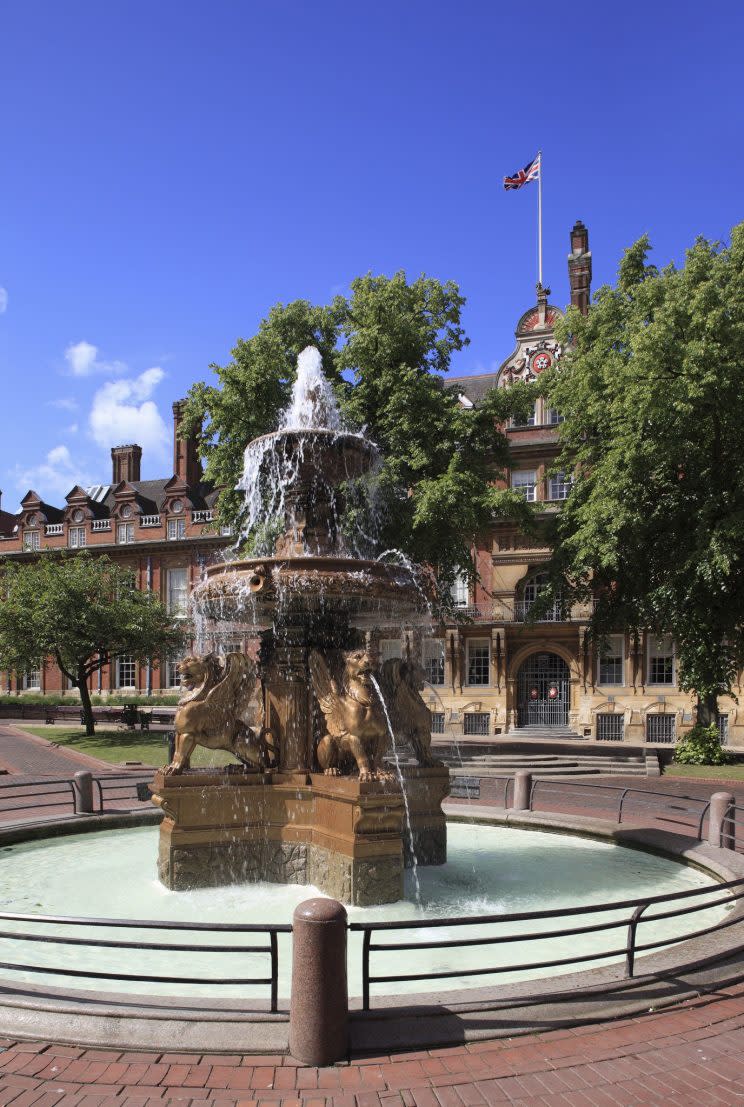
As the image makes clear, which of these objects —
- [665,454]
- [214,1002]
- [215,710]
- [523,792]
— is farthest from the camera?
[665,454]

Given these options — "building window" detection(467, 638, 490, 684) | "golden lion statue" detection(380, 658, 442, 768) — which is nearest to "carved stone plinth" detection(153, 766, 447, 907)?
"golden lion statue" detection(380, 658, 442, 768)

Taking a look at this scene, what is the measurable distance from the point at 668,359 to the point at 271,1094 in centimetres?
1964

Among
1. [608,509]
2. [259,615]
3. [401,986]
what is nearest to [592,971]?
[401,986]

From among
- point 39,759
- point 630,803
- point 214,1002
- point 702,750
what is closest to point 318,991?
point 214,1002

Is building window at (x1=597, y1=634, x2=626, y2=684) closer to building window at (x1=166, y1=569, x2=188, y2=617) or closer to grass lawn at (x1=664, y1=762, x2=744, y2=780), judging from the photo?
grass lawn at (x1=664, y1=762, x2=744, y2=780)

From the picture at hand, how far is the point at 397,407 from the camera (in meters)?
24.0

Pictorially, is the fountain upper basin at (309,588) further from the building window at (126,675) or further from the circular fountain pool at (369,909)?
the building window at (126,675)

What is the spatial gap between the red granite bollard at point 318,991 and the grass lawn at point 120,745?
1666cm

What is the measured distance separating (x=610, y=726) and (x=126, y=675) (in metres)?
28.1

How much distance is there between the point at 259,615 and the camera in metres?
10.6

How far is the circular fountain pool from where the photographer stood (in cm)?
691

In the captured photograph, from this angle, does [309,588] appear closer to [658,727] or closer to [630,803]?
[630,803]

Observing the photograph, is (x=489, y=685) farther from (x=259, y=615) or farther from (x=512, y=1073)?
(x=512, y=1073)

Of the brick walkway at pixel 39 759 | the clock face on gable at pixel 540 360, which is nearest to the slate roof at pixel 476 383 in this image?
the clock face on gable at pixel 540 360
